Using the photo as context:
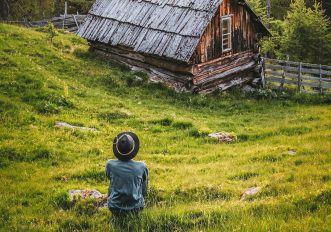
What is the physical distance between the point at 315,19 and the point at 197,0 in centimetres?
1302

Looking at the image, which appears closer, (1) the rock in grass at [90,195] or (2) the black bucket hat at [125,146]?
(2) the black bucket hat at [125,146]

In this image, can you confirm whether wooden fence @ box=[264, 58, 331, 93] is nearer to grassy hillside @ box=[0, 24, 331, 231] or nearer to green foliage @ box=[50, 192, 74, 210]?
grassy hillside @ box=[0, 24, 331, 231]

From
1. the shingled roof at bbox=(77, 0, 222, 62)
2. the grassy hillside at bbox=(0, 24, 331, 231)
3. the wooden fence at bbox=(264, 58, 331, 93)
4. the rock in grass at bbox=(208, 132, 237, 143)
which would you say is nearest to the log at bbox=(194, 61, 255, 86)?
the grassy hillside at bbox=(0, 24, 331, 231)

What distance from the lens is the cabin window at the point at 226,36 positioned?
73.1 ft

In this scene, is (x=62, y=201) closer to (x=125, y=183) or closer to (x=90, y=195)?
(x=90, y=195)

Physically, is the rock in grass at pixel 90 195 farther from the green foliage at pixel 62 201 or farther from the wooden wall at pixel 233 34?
the wooden wall at pixel 233 34

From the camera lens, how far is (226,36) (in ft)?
74.0

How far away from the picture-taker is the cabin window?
22.3m

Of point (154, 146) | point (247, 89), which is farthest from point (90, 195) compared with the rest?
point (247, 89)

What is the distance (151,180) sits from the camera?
10.2 metres

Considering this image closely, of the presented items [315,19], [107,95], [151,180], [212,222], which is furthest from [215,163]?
[315,19]

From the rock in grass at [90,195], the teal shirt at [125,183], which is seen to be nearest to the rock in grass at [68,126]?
the rock in grass at [90,195]

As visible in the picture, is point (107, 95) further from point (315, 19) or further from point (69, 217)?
point (315, 19)

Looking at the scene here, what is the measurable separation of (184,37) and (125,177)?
45.1ft
